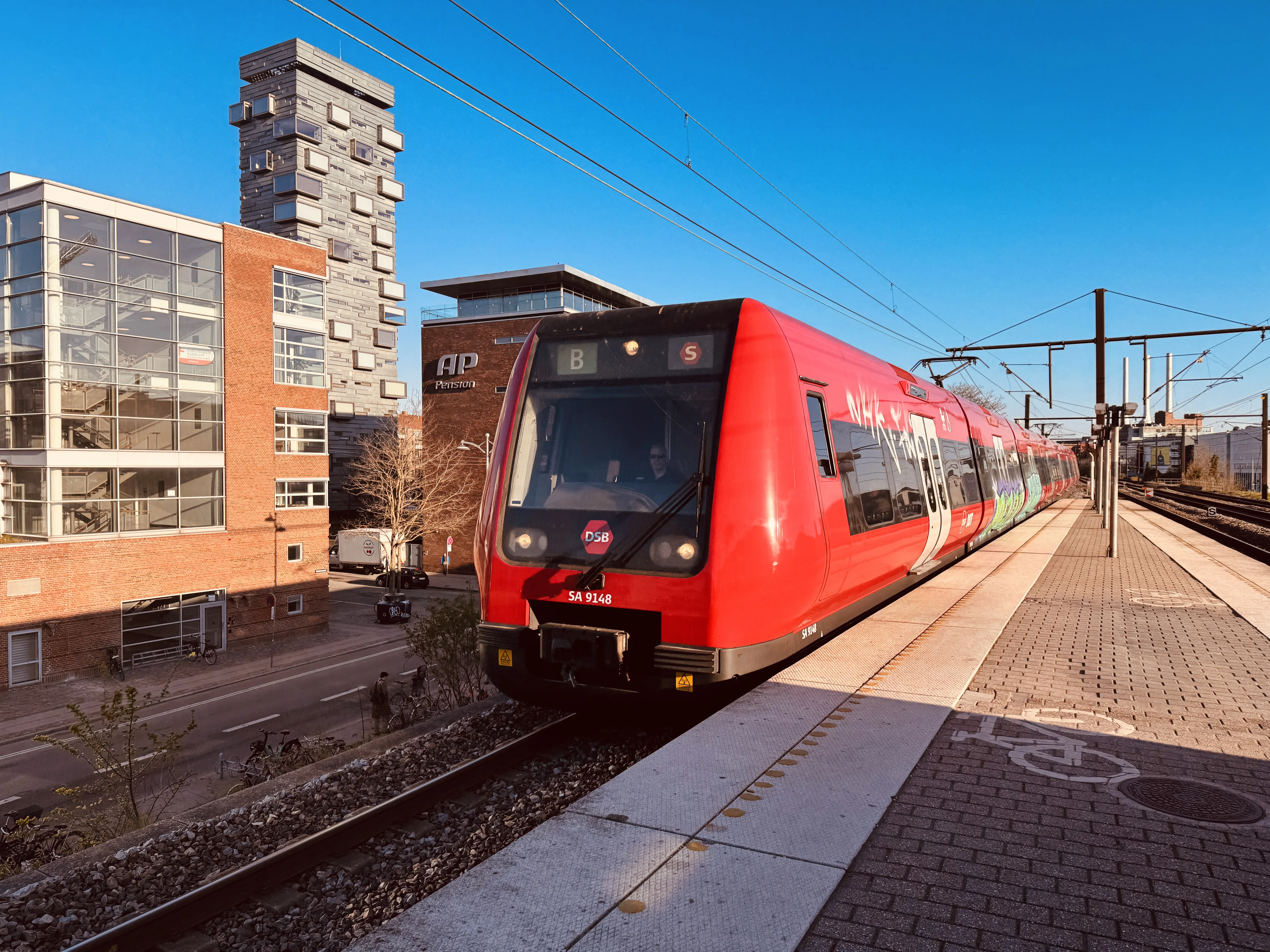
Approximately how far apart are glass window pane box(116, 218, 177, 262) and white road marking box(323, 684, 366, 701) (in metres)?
17.1

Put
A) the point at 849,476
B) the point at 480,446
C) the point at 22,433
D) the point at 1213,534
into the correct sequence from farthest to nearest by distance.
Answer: the point at 480,446, the point at 22,433, the point at 1213,534, the point at 849,476

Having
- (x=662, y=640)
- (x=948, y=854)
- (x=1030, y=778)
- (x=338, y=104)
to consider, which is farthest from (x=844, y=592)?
(x=338, y=104)

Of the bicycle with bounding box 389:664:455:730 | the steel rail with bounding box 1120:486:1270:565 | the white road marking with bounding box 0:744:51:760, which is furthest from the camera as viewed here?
the white road marking with bounding box 0:744:51:760

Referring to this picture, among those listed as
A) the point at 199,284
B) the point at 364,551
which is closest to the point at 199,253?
the point at 199,284

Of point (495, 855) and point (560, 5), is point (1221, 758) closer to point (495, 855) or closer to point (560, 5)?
point (495, 855)

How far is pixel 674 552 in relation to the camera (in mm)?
5891

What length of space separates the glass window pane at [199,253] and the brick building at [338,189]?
3345 cm

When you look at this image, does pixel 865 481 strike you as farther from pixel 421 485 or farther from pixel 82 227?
pixel 421 485

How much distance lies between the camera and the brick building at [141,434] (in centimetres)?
2539

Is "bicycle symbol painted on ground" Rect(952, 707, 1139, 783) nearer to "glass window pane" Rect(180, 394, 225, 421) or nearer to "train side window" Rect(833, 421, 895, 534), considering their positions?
"train side window" Rect(833, 421, 895, 534)

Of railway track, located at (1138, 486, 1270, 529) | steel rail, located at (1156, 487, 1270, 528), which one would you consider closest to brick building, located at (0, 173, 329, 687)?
railway track, located at (1138, 486, 1270, 529)

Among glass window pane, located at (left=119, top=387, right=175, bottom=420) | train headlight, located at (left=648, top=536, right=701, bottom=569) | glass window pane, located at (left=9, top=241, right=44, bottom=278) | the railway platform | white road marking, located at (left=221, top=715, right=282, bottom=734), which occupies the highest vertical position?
glass window pane, located at (left=9, top=241, right=44, bottom=278)

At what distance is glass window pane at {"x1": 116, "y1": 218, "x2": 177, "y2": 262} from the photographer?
89.1ft

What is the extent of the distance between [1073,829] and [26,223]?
32.7 m
